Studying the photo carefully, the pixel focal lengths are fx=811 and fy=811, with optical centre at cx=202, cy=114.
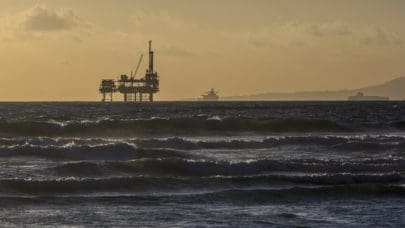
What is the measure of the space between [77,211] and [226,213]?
3.25m

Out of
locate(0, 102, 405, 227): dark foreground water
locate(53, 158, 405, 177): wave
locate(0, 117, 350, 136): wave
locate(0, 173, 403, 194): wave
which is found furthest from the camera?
locate(0, 117, 350, 136): wave

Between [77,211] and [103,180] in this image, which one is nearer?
[77,211]

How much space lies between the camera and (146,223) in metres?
16.3

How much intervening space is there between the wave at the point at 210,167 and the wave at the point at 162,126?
2256cm

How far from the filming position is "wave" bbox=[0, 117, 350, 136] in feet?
162

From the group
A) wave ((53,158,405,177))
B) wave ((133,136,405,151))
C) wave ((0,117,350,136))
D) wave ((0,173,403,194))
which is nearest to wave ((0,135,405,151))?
wave ((133,136,405,151))

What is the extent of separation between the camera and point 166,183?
72.0 ft

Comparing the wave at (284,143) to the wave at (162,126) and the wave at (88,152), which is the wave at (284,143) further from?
the wave at (162,126)

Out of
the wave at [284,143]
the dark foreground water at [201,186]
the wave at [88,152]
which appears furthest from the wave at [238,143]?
the wave at [88,152]

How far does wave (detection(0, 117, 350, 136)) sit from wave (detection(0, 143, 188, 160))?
15314 millimetres

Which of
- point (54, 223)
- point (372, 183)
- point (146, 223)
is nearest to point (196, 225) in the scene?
point (146, 223)

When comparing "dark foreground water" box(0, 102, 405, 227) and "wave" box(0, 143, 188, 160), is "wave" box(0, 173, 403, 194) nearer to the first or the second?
"dark foreground water" box(0, 102, 405, 227)

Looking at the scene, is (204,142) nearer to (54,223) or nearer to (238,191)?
(238,191)

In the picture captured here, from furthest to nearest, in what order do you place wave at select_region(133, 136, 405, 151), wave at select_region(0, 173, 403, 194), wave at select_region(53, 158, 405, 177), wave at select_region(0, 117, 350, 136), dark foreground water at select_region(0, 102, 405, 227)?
wave at select_region(0, 117, 350, 136) < wave at select_region(133, 136, 405, 151) < wave at select_region(53, 158, 405, 177) < wave at select_region(0, 173, 403, 194) < dark foreground water at select_region(0, 102, 405, 227)
